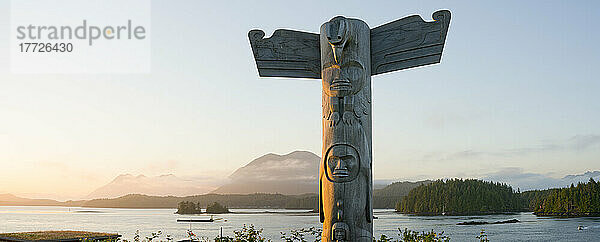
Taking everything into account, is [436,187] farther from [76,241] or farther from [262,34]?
[262,34]

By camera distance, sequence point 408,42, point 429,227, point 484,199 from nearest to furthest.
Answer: point 408,42 < point 429,227 < point 484,199

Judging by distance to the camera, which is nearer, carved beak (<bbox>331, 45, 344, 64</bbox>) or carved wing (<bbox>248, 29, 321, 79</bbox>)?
carved beak (<bbox>331, 45, 344, 64</bbox>)

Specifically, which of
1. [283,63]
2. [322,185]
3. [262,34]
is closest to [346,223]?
[322,185]

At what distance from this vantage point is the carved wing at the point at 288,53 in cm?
458

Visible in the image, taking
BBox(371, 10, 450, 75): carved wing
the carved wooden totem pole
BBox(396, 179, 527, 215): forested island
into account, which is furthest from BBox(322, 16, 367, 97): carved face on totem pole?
BBox(396, 179, 527, 215): forested island

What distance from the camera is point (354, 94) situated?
4113 millimetres

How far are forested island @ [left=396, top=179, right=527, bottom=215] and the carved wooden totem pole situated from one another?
2770 inches

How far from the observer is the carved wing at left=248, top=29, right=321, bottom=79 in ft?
Answer: 15.0

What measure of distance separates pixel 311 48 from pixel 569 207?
80276 millimetres

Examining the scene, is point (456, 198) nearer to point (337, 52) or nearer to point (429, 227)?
point (429, 227)

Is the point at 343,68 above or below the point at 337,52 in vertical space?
below

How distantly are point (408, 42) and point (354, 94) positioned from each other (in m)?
0.64

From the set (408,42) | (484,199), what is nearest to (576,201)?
(484,199)

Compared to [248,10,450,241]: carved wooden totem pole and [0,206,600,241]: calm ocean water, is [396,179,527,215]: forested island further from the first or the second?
[248,10,450,241]: carved wooden totem pole
